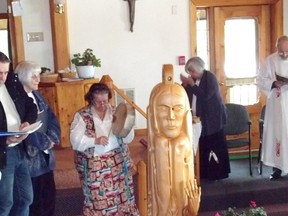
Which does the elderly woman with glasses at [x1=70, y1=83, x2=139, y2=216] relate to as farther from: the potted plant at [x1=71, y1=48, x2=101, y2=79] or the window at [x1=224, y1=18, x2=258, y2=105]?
the window at [x1=224, y1=18, x2=258, y2=105]

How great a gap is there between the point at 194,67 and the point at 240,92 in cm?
191

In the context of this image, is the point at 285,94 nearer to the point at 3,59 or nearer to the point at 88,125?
the point at 88,125

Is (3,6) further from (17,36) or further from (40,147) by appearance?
(40,147)

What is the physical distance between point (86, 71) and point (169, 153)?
11.8ft

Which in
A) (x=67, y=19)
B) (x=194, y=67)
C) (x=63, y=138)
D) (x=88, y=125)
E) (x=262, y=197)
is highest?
(x=67, y=19)

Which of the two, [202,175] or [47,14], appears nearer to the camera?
[202,175]

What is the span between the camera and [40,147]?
323 cm

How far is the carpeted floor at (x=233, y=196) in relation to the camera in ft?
14.3

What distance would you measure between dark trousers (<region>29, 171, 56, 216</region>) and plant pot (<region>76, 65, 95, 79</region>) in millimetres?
2378

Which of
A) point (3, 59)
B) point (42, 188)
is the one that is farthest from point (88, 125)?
point (3, 59)

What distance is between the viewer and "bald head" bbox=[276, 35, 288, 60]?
4.59m

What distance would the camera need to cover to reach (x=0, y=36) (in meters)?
8.16

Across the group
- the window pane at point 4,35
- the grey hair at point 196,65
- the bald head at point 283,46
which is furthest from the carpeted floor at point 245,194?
the window pane at point 4,35

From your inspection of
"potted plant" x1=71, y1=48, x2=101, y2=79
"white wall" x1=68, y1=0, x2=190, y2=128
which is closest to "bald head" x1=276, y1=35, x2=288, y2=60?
"white wall" x1=68, y1=0, x2=190, y2=128
